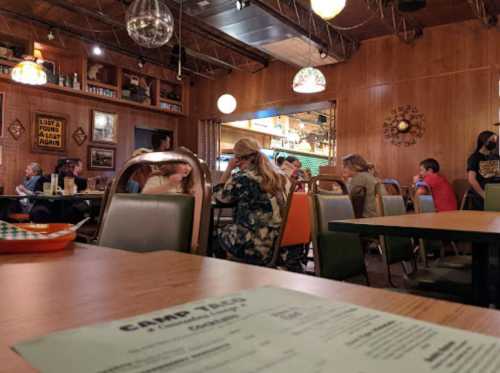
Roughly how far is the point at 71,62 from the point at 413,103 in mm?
5945

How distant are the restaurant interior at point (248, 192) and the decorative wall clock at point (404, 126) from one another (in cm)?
3

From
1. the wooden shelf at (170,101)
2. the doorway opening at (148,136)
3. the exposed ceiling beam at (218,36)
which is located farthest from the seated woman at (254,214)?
the wooden shelf at (170,101)

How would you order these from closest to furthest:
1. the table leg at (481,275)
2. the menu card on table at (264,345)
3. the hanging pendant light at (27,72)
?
the menu card on table at (264,345) < the table leg at (481,275) < the hanging pendant light at (27,72)

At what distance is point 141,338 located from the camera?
14.0 inches

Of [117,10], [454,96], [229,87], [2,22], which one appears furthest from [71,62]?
[454,96]

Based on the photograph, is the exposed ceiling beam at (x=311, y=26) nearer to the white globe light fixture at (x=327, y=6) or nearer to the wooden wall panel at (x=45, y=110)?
the white globe light fixture at (x=327, y=6)

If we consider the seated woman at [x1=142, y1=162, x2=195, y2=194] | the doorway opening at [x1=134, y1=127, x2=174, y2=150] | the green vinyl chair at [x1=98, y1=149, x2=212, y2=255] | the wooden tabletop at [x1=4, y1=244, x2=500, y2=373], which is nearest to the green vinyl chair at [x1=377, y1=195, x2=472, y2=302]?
the green vinyl chair at [x1=98, y1=149, x2=212, y2=255]

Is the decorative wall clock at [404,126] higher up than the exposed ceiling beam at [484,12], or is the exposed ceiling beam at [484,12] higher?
the exposed ceiling beam at [484,12]

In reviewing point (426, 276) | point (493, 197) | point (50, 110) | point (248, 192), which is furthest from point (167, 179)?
point (50, 110)

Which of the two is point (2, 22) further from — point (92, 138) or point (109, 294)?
point (109, 294)

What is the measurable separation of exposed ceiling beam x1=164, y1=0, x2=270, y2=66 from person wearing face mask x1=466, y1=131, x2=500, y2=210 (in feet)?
13.5

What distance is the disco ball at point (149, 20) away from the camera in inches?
136

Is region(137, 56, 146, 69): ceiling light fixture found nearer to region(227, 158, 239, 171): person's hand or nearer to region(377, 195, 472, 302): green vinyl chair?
region(227, 158, 239, 171): person's hand

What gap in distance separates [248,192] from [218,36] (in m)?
4.90
